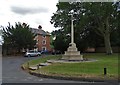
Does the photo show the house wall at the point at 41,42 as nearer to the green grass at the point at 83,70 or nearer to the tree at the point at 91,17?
the tree at the point at 91,17

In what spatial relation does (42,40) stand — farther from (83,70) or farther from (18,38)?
(83,70)

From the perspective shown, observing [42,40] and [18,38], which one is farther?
[42,40]

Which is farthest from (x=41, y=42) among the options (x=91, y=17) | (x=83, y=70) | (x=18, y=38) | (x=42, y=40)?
(x=83, y=70)

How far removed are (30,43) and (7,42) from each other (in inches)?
229

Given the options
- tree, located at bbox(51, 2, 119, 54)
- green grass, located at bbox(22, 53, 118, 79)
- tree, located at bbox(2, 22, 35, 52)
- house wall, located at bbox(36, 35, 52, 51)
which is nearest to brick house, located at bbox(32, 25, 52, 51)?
house wall, located at bbox(36, 35, 52, 51)

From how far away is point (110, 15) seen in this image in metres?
48.6

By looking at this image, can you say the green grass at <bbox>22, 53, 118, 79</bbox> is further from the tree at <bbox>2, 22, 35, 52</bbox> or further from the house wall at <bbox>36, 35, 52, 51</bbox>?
the house wall at <bbox>36, 35, 52, 51</bbox>

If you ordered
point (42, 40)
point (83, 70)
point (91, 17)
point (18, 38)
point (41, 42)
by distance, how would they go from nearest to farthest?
point (83, 70)
point (91, 17)
point (18, 38)
point (41, 42)
point (42, 40)

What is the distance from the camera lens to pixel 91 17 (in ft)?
159

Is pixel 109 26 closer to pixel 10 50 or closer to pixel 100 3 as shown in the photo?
pixel 100 3

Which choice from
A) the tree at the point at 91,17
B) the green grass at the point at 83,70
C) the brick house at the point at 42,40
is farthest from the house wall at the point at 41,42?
the green grass at the point at 83,70

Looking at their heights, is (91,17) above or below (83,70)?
above

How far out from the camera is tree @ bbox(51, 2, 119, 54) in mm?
45875

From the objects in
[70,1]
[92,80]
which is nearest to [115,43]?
[70,1]
